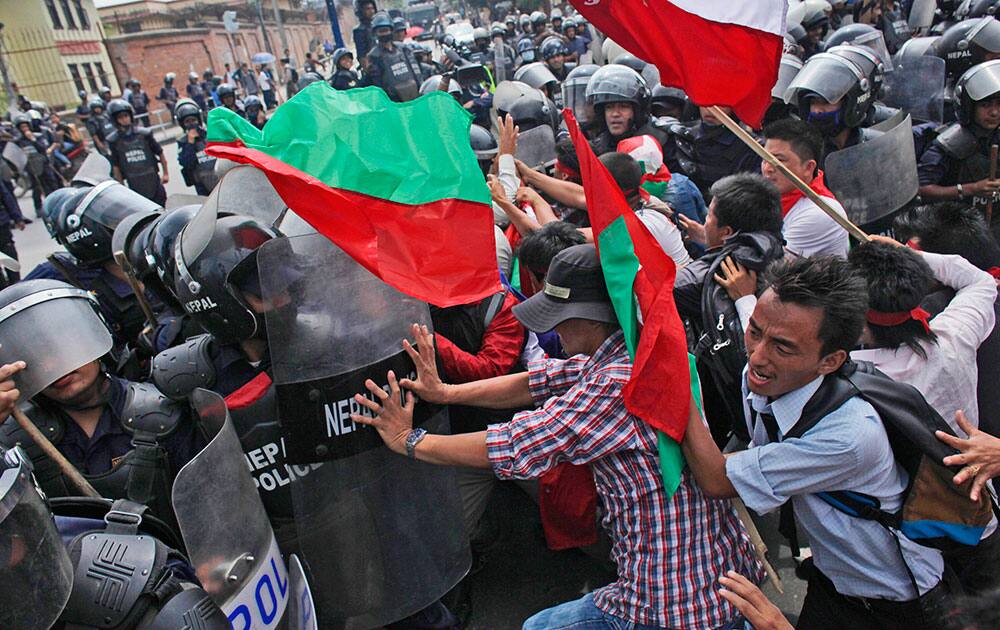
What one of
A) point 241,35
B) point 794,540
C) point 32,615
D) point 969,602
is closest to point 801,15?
point 794,540

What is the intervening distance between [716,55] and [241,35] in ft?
157

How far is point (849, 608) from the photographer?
1.85 metres

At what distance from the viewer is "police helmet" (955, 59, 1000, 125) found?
13.1 ft

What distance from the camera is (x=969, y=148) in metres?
4.18

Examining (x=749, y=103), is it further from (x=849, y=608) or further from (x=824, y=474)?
(x=849, y=608)

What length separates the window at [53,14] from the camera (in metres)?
32.1

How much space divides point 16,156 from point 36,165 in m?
0.44

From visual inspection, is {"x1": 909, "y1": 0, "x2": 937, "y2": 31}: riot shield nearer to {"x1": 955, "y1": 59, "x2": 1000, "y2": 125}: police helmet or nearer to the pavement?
{"x1": 955, "y1": 59, "x2": 1000, "y2": 125}: police helmet

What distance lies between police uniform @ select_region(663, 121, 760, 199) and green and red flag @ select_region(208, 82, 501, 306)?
3.02m

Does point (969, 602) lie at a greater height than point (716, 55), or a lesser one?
lesser

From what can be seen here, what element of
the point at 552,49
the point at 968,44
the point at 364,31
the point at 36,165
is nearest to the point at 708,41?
the point at 968,44

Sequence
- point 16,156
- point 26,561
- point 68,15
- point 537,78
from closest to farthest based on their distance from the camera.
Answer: point 26,561 → point 537,78 → point 16,156 → point 68,15

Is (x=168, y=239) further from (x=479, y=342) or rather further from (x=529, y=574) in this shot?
(x=529, y=574)

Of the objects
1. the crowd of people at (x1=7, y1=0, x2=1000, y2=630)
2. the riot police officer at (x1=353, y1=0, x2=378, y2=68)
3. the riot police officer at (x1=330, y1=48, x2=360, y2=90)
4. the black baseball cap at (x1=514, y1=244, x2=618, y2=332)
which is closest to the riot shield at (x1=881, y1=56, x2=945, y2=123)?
the crowd of people at (x1=7, y1=0, x2=1000, y2=630)
